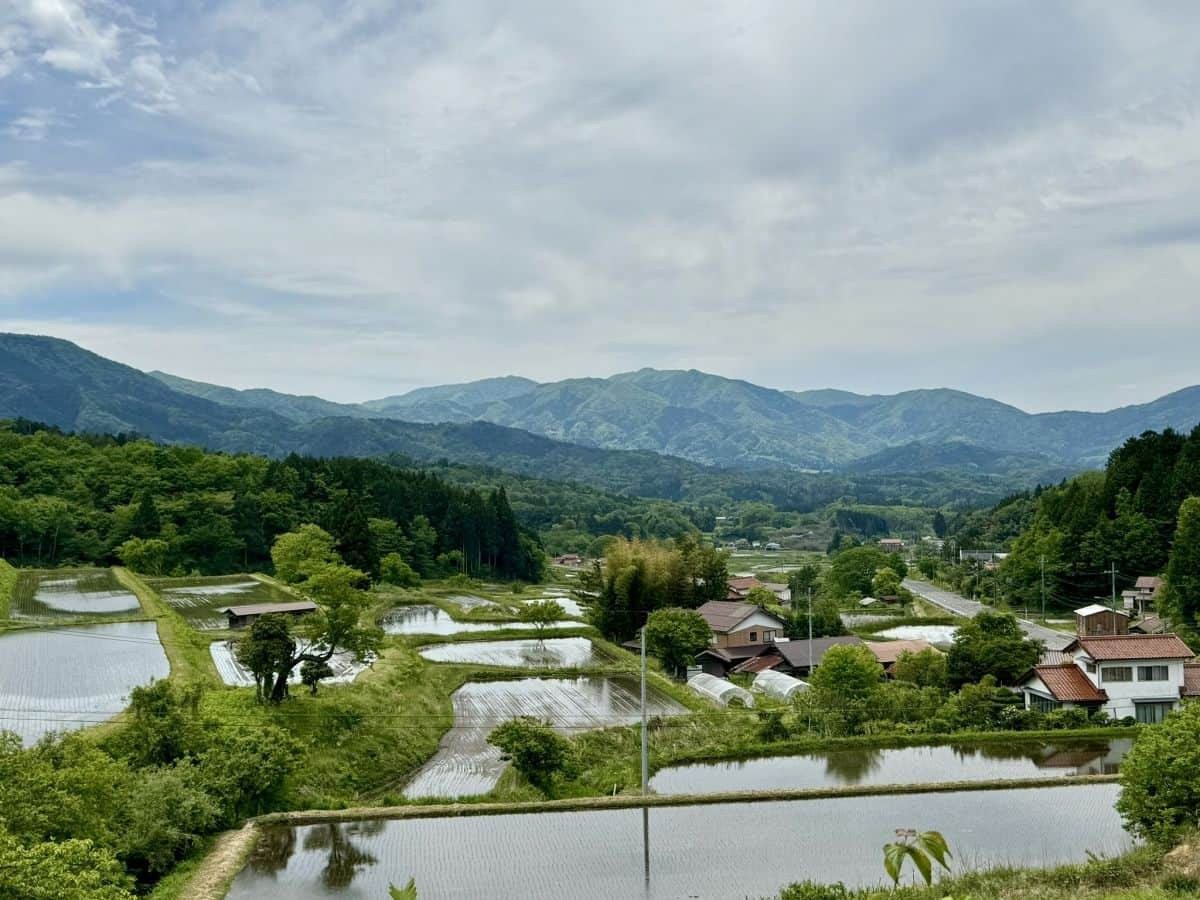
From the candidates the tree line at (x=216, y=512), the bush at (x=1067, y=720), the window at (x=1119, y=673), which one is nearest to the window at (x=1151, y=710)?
the window at (x=1119, y=673)

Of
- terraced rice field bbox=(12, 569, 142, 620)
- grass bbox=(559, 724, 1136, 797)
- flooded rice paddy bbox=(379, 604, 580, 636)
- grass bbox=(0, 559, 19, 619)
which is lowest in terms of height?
flooded rice paddy bbox=(379, 604, 580, 636)

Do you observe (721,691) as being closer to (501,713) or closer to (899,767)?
(501,713)

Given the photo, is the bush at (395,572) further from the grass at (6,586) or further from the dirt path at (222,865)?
the dirt path at (222,865)

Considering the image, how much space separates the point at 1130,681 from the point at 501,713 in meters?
16.4

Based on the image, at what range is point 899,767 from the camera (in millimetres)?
18719

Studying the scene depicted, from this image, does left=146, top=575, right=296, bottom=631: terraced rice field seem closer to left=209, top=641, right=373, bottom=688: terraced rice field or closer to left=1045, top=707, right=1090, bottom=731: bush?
left=209, top=641, right=373, bottom=688: terraced rice field

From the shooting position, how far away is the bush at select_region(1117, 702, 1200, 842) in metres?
12.8

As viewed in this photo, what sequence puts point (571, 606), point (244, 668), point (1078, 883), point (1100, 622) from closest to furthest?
point (1078, 883) → point (244, 668) → point (1100, 622) → point (571, 606)

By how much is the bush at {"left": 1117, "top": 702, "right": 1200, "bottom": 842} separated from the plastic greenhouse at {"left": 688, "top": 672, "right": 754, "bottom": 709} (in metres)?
11.6

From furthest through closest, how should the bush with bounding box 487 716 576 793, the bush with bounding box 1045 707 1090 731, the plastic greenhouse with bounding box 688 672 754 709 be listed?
the plastic greenhouse with bounding box 688 672 754 709, the bush with bounding box 1045 707 1090 731, the bush with bounding box 487 716 576 793

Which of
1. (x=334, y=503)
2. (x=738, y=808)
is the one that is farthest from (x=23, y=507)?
(x=738, y=808)

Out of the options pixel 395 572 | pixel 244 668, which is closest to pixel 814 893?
pixel 244 668

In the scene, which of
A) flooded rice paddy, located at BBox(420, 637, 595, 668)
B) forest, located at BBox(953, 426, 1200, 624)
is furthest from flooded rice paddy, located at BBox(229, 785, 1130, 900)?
forest, located at BBox(953, 426, 1200, 624)

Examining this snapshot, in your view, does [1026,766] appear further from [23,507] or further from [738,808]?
[23,507]
